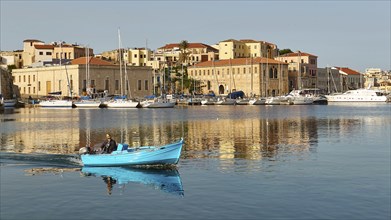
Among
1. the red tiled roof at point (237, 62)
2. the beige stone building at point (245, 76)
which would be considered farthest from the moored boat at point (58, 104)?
the red tiled roof at point (237, 62)

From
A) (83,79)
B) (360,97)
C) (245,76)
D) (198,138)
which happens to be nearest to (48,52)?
(83,79)

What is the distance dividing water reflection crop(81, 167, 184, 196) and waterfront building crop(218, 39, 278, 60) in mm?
134949

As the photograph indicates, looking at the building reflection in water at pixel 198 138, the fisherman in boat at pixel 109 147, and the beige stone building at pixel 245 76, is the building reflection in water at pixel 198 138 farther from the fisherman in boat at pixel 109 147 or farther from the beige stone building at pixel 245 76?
the beige stone building at pixel 245 76

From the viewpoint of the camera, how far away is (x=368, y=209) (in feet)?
66.8

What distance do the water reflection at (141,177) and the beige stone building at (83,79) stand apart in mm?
88423

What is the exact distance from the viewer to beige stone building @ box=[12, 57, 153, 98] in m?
122

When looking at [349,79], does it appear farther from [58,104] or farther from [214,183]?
[214,183]

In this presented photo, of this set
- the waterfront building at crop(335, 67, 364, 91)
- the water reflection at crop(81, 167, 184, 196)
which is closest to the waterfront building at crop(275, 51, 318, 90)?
the waterfront building at crop(335, 67, 364, 91)

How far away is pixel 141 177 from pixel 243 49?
467 feet

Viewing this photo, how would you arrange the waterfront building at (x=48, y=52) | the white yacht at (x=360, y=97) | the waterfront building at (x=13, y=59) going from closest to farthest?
the white yacht at (x=360, y=97)
the waterfront building at (x=48, y=52)
the waterfront building at (x=13, y=59)

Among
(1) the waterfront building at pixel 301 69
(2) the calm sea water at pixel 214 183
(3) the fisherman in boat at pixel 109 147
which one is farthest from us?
(1) the waterfront building at pixel 301 69

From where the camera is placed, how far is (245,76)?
14688 cm

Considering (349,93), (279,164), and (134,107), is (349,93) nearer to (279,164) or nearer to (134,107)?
(134,107)

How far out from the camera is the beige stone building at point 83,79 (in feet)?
401
